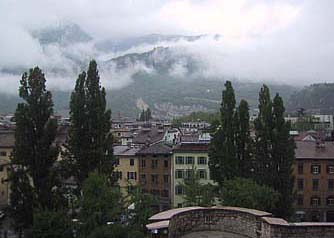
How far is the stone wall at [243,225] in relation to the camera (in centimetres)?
1548

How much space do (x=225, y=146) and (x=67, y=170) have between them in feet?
46.6

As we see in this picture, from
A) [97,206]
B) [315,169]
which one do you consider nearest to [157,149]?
[315,169]

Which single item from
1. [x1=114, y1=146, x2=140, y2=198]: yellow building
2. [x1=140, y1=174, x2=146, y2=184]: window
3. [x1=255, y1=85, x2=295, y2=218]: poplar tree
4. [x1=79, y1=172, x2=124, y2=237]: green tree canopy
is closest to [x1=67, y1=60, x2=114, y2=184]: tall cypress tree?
[x1=79, y1=172, x2=124, y2=237]: green tree canopy

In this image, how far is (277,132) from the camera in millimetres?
42000

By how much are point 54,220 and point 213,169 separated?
1851 centimetres

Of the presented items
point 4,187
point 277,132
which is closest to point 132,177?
point 4,187

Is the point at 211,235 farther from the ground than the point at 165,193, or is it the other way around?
the point at 211,235

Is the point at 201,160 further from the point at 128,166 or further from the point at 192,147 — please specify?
the point at 128,166

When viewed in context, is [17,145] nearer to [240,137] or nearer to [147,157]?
[240,137]

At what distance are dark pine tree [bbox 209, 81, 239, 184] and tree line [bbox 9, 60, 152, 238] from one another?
34.8 ft

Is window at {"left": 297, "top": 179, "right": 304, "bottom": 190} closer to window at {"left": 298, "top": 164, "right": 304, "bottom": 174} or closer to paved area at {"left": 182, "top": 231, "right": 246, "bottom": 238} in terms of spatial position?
window at {"left": 298, "top": 164, "right": 304, "bottom": 174}

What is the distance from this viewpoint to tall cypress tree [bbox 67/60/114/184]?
3472cm

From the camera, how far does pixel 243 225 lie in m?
17.0

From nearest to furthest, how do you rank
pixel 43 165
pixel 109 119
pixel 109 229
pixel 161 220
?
pixel 161 220, pixel 109 229, pixel 43 165, pixel 109 119
